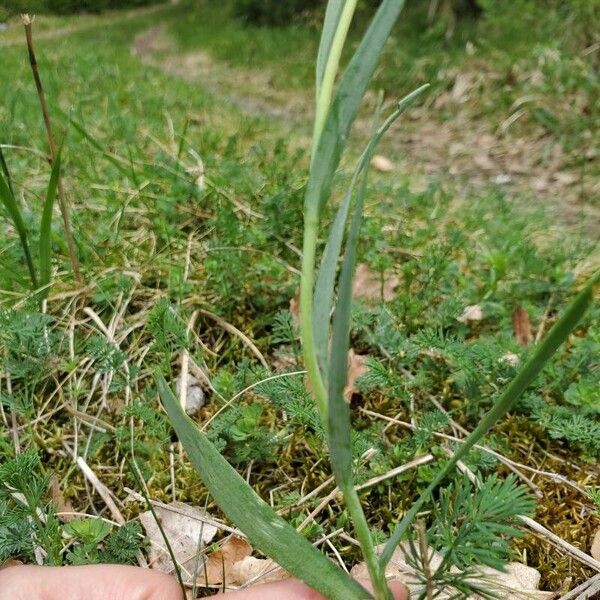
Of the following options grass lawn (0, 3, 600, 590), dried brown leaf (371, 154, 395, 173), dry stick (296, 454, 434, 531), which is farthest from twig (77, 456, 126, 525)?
dried brown leaf (371, 154, 395, 173)

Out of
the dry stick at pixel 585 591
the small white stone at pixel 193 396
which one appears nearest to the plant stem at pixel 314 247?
the dry stick at pixel 585 591

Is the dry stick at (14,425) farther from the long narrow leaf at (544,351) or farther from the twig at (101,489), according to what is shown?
the long narrow leaf at (544,351)

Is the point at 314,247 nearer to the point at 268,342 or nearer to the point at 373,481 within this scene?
the point at 373,481

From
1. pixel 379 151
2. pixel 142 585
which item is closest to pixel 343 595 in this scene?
pixel 142 585

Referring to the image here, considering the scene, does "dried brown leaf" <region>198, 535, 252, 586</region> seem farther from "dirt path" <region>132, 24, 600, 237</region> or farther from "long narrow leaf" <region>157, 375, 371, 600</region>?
"dirt path" <region>132, 24, 600, 237</region>

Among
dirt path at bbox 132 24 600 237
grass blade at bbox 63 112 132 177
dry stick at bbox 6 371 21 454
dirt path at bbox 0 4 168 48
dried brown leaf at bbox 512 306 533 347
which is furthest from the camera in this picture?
dirt path at bbox 0 4 168 48

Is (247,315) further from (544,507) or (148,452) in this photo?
(544,507)
